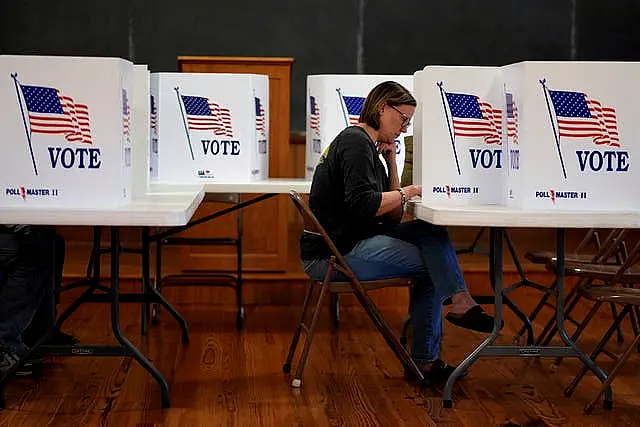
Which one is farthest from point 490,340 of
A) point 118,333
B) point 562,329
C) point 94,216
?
point 94,216

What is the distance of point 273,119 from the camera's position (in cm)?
561

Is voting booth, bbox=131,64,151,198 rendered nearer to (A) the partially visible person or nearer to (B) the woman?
(A) the partially visible person

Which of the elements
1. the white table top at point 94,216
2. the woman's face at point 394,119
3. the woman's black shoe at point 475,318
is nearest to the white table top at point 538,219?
the woman's black shoe at point 475,318

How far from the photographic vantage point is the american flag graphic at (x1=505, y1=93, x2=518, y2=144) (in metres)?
3.39

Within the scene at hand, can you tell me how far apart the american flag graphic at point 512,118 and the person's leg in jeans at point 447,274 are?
452 mm

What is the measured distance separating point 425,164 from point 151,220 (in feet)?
3.18

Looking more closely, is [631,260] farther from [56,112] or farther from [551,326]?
[56,112]

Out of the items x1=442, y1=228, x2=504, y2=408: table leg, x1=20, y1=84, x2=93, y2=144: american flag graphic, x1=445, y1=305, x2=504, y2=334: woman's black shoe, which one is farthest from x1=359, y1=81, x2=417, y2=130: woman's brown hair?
x1=20, y1=84, x2=93, y2=144: american flag graphic

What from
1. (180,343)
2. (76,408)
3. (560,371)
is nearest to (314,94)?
(180,343)

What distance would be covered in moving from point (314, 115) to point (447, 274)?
1580 mm

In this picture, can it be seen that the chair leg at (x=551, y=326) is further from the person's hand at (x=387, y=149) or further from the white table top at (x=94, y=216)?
the white table top at (x=94, y=216)

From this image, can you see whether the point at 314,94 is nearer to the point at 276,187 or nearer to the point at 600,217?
the point at 276,187

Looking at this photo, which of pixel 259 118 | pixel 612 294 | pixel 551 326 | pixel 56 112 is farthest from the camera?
pixel 259 118

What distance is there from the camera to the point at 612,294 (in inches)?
135
